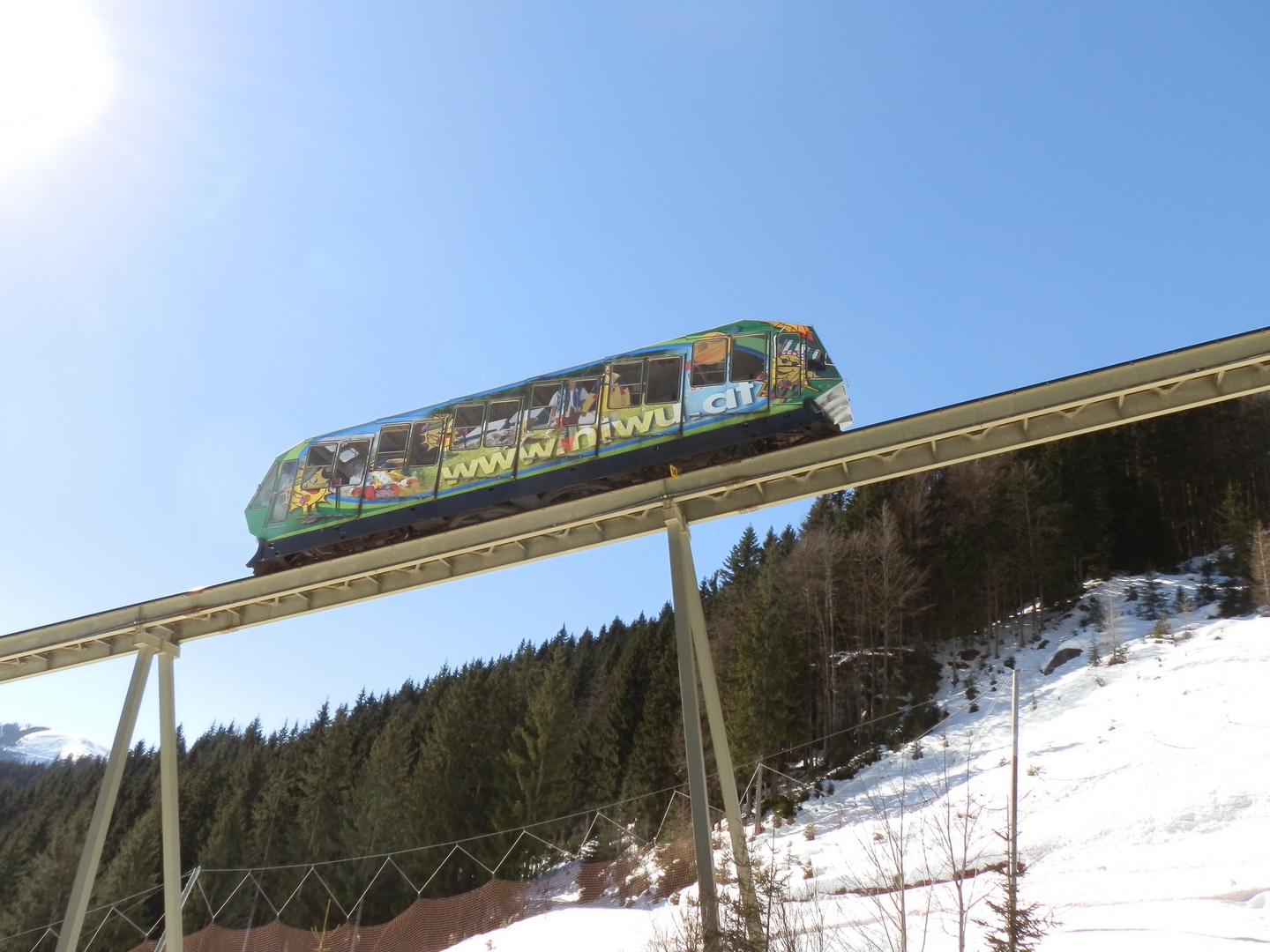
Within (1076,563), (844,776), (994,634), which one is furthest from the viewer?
(1076,563)

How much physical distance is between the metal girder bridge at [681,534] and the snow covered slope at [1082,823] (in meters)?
3.46

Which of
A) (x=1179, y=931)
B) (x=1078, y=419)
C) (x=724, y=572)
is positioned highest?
(x=724, y=572)

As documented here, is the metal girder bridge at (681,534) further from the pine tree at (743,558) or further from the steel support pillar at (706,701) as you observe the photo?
the pine tree at (743,558)

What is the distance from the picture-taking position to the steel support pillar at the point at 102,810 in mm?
11102

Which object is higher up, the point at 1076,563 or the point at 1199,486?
→ the point at 1199,486

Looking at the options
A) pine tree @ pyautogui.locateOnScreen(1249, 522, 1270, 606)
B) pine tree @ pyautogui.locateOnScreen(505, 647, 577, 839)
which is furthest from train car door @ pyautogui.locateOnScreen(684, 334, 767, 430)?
pine tree @ pyautogui.locateOnScreen(505, 647, 577, 839)

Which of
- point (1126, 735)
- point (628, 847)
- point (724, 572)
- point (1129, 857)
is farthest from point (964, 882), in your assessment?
point (724, 572)

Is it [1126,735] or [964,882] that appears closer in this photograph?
[964,882]

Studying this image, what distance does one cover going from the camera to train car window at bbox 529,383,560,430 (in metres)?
14.6

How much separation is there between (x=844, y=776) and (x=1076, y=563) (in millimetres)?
16741

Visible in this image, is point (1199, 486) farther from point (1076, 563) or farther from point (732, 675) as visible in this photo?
point (732, 675)

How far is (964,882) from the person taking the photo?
13000 millimetres

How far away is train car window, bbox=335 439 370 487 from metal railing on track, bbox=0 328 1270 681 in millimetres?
3130

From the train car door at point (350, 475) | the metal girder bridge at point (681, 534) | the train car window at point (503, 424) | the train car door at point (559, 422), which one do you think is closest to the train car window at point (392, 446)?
the train car door at point (350, 475)
